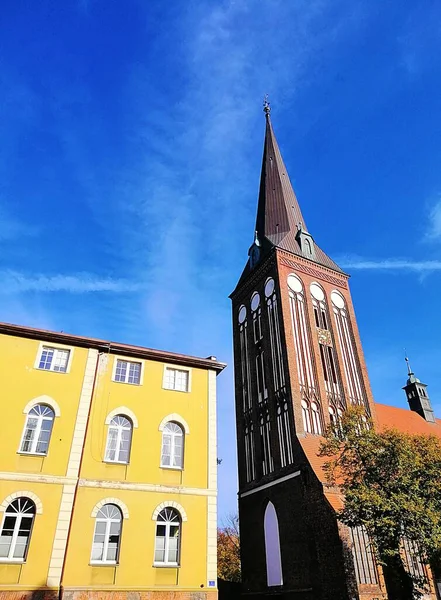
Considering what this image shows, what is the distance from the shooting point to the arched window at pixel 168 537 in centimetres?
1698

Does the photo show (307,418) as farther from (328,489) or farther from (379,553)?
(379,553)

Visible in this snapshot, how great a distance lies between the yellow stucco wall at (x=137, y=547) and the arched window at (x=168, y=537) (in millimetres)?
229

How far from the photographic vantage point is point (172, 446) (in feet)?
63.4

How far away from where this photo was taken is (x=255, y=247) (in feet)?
125

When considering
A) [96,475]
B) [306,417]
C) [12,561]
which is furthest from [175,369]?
[306,417]

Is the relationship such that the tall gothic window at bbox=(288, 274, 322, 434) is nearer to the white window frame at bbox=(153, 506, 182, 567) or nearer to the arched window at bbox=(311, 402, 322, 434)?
the arched window at bbox=(311, 402, 322, 434)

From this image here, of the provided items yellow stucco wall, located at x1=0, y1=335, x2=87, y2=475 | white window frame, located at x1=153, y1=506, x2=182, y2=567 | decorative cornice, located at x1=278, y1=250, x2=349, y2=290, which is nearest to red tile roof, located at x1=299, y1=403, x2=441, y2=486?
white window frame, located at x1=153, y1=506, x2=182, y2=567

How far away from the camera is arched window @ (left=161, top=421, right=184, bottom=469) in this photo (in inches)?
746

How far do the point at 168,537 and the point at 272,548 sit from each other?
36.1 ft

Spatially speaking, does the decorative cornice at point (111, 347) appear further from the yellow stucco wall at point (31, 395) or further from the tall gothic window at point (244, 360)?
the tall gothic window at point (244, 360)

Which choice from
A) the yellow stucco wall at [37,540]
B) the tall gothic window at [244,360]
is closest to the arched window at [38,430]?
the yellow stucco wall at [37,540]

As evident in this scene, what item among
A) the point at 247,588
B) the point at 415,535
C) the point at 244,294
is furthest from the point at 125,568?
the point at 244,294

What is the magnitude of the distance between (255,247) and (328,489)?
803 inches

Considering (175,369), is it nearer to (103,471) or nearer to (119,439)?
(119,439)
